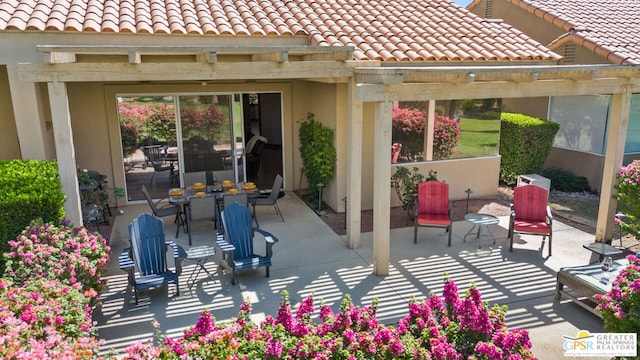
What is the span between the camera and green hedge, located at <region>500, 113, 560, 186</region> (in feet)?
40.9

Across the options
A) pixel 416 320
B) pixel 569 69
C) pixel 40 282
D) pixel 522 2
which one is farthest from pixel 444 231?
pixel 522 2

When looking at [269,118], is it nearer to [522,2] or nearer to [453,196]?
[453,196]

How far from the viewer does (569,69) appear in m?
7.44

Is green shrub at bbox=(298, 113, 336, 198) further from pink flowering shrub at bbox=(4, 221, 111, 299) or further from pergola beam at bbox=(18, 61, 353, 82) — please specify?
pink flowering shrub at bbox=(4, 221, 111, 299)

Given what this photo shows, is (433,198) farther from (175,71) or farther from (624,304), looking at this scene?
(175,71)

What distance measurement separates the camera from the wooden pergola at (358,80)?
645 cm

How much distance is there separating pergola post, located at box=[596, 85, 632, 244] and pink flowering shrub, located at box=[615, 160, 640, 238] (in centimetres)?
16

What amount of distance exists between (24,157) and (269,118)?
790cm

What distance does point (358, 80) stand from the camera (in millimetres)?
7848

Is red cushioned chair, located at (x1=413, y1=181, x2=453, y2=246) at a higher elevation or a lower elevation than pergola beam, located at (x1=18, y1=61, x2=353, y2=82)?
lower

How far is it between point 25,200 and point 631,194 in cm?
921

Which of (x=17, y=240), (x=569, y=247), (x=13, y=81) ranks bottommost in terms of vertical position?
(x=569, y=247)

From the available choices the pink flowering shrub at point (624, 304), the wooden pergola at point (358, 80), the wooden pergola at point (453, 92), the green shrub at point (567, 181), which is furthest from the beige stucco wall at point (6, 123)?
the green shrub at point (567, 181)

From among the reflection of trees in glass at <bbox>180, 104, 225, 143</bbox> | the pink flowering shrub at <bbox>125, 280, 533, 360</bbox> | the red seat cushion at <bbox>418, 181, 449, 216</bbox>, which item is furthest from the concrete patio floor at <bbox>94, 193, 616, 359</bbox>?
the reflection of trees in glass at <bbox>180, 104, 225, 143</bbox>
